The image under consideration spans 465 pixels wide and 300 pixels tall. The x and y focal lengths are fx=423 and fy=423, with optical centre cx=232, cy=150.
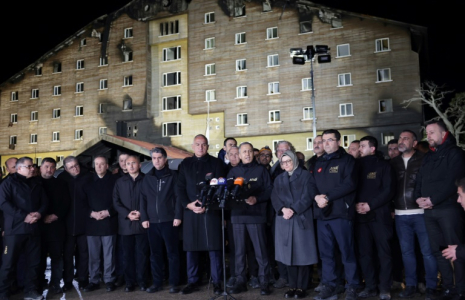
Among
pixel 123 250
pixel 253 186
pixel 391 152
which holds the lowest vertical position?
pixel 123 250

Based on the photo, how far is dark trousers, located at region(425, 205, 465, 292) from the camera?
5562 mm

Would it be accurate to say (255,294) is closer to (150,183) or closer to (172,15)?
(150,183)

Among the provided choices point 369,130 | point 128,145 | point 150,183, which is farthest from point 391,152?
point 369,130

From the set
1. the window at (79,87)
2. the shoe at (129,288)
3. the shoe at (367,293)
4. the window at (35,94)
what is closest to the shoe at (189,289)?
the shoe at (129,288)

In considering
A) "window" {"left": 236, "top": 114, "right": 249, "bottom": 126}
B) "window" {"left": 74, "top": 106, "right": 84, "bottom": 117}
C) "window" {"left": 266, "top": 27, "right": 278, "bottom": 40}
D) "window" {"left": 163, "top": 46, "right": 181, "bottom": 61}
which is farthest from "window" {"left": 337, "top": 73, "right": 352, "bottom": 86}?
"window" {"left": 74, "top": 106, "right": 84, "bottom": 117}

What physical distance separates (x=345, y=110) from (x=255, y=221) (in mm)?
24861

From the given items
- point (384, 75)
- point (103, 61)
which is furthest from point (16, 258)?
point (103, 61)

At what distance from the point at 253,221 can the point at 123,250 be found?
239cm

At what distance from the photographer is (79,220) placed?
762 centimetres

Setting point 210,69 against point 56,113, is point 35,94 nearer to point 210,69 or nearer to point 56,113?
point 56,113

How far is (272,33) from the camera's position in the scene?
32.0m

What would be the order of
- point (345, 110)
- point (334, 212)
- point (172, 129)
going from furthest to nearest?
point (172, 129)
point (345, 110)
point (334, 212)

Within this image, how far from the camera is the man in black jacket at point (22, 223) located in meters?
6.72

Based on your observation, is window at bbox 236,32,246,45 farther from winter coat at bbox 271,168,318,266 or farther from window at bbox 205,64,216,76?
winter coat at bbox 271,168,318,266
